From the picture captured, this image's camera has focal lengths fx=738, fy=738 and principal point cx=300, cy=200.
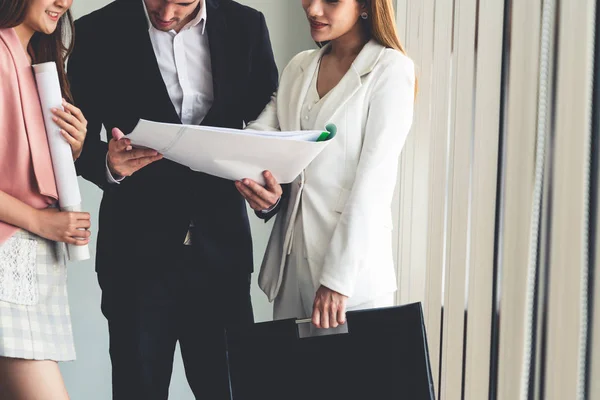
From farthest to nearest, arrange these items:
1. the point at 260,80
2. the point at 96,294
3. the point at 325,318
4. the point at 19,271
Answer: the point at 96,294, the point at 260,80, the point at 325,318, the point at 19,271

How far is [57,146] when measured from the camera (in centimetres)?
133

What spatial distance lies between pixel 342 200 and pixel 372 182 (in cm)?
8

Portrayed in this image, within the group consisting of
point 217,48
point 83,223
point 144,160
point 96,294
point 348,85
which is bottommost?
point 96,294

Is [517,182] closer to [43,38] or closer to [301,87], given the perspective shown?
[301,87]

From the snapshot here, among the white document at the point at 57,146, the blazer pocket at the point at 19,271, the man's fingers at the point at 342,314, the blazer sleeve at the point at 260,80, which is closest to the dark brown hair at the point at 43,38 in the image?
the white document at the point at 57,146

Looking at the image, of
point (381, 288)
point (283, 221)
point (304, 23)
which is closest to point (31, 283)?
point (283, 221)

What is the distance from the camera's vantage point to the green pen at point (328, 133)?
4.37 ft

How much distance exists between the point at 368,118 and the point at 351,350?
0.45 metres

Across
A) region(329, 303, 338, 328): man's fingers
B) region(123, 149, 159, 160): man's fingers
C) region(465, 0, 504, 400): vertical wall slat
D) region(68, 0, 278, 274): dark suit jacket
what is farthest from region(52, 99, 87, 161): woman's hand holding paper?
region(465, 0, 504, 400): vertical wall slat

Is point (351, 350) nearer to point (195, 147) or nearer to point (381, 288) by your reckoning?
point (381, 288)

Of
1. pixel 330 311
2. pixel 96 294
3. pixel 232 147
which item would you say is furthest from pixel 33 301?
pixel 96 294

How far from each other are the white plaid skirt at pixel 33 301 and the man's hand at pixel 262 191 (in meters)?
0.37

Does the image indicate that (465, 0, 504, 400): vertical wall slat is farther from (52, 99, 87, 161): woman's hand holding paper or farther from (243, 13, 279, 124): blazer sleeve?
(52, 99, 87, 161): woman's hand holding paper

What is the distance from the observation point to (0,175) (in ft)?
4.19
